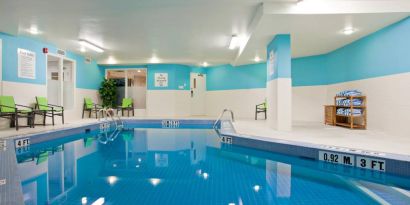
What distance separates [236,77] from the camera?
11.9 m

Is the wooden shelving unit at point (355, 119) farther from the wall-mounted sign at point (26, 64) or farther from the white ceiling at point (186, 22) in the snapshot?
the wall-mounted sign at point (26, 64)

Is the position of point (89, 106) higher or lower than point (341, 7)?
lower

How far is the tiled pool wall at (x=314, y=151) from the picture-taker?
312cm

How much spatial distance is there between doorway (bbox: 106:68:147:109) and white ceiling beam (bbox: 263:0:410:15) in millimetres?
8645

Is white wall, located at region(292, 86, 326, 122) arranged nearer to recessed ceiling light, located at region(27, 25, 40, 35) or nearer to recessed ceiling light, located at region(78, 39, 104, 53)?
recessed ceiling light, located at region(78, 39, 104, 53)

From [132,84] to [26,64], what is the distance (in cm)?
522

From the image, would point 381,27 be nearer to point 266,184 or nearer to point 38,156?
point 266,184

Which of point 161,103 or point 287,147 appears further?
point 161,103

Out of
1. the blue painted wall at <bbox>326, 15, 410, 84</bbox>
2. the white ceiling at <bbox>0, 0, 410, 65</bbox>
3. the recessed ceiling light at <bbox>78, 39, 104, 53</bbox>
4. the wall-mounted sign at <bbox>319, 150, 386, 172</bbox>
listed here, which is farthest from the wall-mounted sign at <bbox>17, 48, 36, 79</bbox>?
the blue painted wall at <bbox>326, 15, 410, 84</bbox>

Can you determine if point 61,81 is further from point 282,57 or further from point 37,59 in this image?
point 282,57

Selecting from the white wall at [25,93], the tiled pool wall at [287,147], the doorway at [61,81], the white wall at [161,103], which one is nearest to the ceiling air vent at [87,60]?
the doorway at [61,81]

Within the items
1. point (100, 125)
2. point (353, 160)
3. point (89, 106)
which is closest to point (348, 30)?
point (353, 160)

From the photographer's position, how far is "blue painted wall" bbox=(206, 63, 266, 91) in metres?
11.1

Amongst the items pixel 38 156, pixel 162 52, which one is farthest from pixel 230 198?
pixel 162 52
